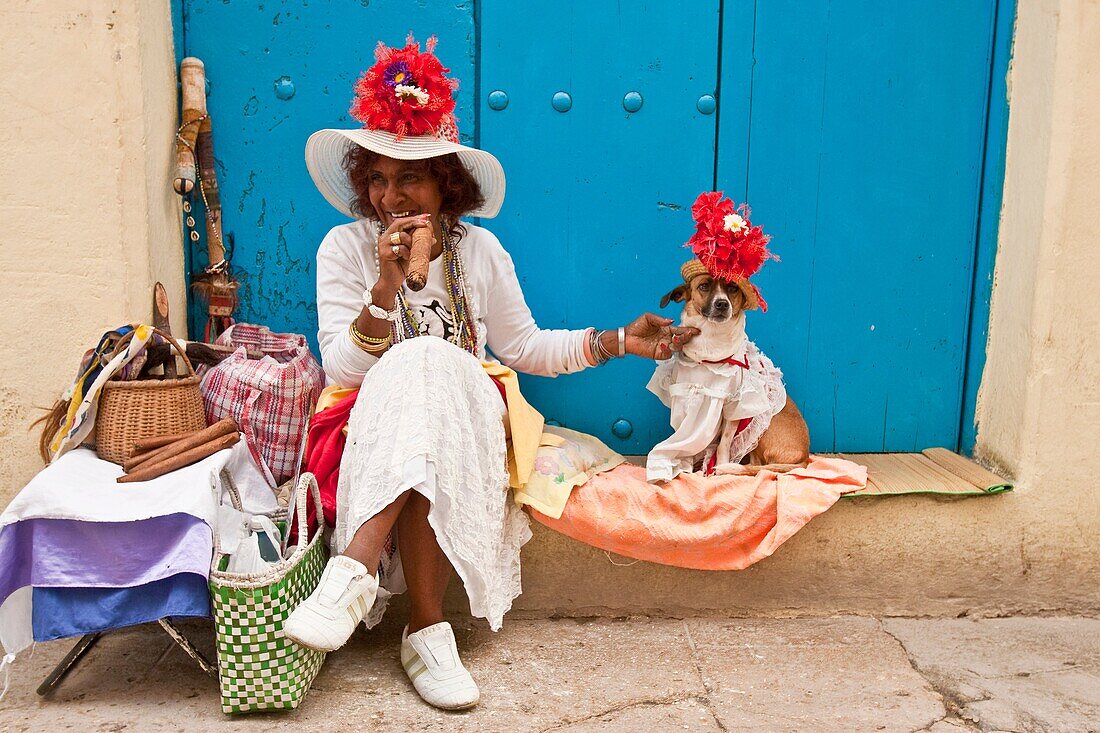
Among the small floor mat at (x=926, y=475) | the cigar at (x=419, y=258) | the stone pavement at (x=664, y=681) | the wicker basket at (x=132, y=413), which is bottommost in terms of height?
the stone pavement at (x=664, y=681)

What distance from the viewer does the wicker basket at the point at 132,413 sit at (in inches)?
93.4

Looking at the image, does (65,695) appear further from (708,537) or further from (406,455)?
(708,537)

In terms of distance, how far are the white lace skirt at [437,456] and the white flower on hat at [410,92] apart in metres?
0.67

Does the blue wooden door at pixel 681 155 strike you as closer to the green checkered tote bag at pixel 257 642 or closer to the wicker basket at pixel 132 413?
the wicker basket at pixel 132 413

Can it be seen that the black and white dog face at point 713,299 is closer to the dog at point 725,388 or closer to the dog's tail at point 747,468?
the dog at point 725,388

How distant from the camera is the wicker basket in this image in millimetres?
2373

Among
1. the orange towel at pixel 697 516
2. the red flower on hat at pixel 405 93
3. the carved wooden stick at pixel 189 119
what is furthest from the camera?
the carved wooden stick at pixel 189 119

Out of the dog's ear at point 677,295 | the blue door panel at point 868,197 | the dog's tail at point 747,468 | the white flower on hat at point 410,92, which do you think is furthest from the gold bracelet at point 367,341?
the blue door panel at point 868,197

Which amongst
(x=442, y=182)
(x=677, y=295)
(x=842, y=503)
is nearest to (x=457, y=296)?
(x=442, y=182)

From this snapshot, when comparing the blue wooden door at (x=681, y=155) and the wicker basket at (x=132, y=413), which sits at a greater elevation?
the blue wooden door at (x=681, y=155)

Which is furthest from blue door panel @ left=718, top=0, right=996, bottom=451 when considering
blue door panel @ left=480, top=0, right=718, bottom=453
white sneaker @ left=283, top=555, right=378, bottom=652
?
white sneaker @ left=283, top=555, right=378, bottom=652

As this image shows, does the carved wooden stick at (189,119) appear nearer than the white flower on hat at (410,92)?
No

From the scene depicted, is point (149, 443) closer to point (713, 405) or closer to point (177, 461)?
point (177, 461)

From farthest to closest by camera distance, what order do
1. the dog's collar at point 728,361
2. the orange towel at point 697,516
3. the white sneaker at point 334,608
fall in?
the dog's collar at point 728,361
the orange towel at point 697,516
the white sneaker at point 334,608
